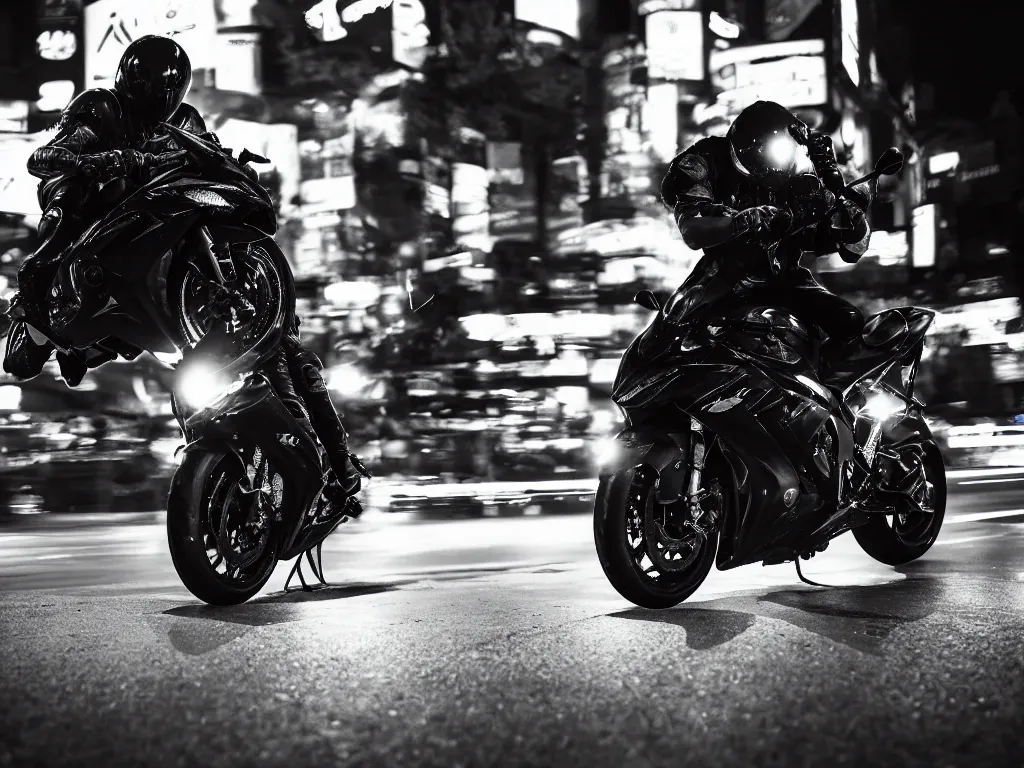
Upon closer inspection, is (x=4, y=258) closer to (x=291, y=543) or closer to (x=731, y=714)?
(x=291, y=543)

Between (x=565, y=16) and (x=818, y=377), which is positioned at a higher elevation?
(x=565, y=16)

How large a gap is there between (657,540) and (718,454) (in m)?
0.42

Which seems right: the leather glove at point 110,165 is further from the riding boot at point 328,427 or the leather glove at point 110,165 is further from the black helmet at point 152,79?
the riding boot at point 328,427

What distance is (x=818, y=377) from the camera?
4.84 metres

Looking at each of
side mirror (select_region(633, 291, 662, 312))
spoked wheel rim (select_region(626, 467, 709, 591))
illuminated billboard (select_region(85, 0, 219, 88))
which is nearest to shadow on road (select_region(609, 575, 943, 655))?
spoked wheel rim (select_region(626, 467, 709, 591))

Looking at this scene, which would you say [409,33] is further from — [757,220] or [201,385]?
[757,220]

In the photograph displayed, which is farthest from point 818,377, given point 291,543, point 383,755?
point 383,755

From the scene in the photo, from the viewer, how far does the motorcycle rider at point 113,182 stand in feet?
15.7

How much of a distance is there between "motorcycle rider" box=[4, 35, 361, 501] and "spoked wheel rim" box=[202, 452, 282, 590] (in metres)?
0.40

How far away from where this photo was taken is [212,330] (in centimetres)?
470

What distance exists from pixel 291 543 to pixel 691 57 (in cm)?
4150

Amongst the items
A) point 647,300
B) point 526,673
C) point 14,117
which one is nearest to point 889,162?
point 647,300

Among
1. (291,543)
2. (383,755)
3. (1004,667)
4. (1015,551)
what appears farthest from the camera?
(1015,551)

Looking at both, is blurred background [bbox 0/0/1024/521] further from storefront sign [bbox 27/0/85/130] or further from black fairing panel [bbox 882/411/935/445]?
black fairing panel [bbox 882/411/935/445]
